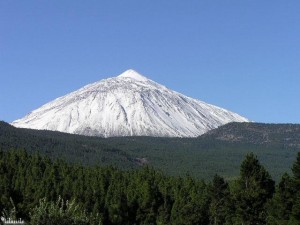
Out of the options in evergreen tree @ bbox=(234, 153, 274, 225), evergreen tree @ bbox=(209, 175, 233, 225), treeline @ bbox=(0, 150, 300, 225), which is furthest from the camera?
evergreen tree @ bbox=(209, 175, 233, 225)

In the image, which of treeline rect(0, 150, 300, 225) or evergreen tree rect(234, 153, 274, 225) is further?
treeline rect(0, 150, 300, 225)

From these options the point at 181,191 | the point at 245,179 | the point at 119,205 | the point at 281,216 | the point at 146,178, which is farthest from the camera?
the point at 146,178

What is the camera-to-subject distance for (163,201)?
120375mm

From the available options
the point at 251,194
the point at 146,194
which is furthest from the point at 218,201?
the point at 251,194

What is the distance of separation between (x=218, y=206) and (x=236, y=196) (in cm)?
2684

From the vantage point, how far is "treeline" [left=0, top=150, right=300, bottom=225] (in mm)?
73688

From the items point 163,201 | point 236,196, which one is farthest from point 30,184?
point 236,196

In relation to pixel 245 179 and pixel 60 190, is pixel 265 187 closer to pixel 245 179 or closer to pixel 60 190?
pixel 245 179

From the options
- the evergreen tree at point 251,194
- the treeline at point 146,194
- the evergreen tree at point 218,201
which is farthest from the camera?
the evergreen tree at point 218,201

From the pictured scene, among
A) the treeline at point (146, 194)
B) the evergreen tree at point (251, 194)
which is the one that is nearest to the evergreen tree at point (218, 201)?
the treeline at point (146, 194)

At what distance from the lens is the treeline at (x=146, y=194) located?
73.7m

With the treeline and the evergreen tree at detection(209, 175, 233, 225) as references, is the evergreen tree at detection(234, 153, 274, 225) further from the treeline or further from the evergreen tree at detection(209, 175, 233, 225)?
the evergreen tree at detection(209, 175, 233, 225)

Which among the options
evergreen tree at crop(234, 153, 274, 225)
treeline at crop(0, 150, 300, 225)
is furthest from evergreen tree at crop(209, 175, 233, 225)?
evergreen tree at crop(234, 153, 274, 225)

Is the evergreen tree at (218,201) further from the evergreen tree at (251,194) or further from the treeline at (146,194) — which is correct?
the evergreen tree at (251,194)
